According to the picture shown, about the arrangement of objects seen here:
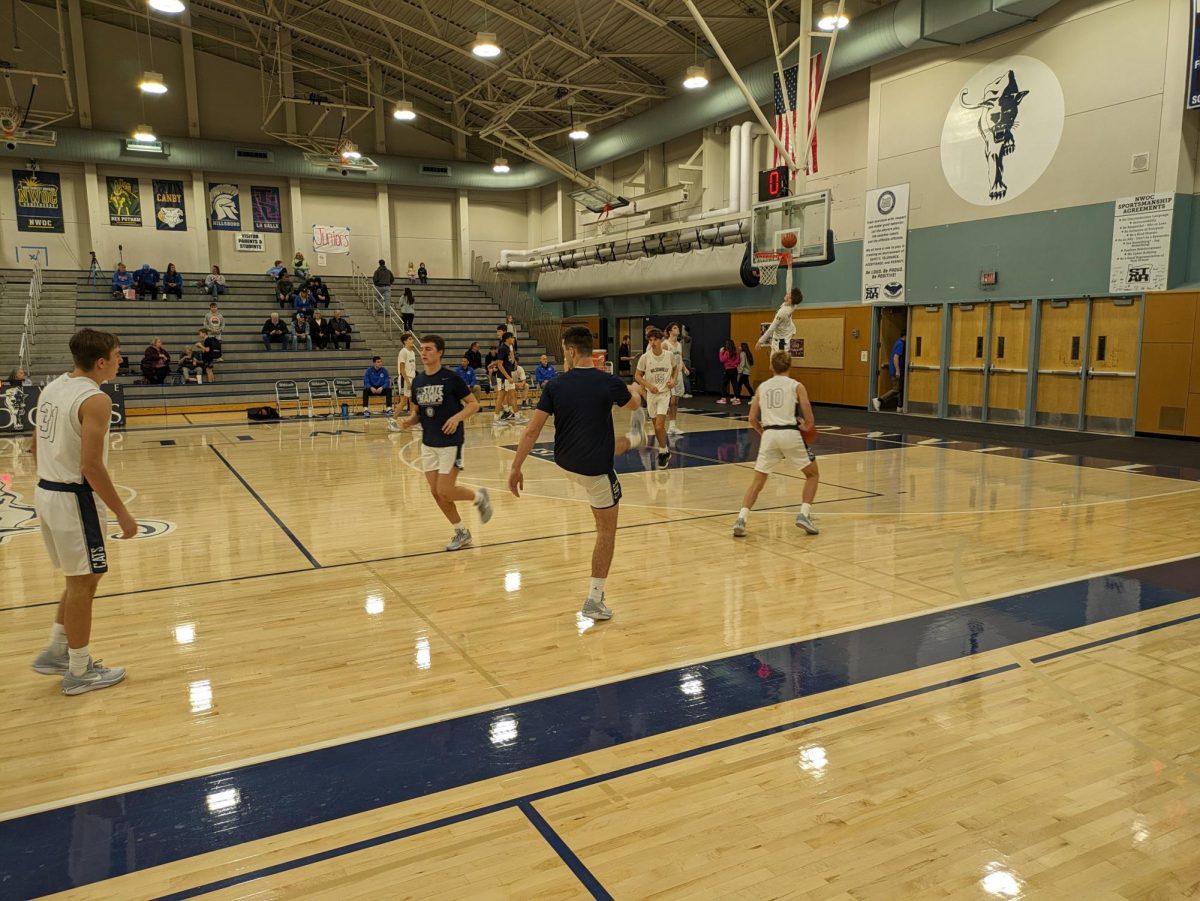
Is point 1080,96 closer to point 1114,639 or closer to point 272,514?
point 1114,639

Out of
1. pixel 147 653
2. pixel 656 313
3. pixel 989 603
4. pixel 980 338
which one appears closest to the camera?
pixel 147 653

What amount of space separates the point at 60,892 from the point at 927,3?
1850 cm

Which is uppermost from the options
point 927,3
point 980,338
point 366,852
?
point 927,3

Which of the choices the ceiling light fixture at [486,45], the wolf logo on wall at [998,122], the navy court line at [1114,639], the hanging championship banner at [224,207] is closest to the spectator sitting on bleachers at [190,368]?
the hanging championship banner at [224,207]

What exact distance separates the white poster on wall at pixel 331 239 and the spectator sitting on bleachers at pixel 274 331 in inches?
307

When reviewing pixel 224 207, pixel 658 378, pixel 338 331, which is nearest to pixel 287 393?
pixel 338 331

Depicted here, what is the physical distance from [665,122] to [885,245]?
8.52 meters

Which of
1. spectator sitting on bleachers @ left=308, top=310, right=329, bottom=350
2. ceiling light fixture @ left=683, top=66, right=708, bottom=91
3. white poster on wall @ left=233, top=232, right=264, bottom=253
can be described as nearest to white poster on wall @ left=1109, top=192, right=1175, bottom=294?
ceiling light fixture @ left=683, top=66, right=708, bottom=91

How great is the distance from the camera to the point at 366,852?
9.66 feet

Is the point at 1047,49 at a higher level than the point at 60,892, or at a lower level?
higher

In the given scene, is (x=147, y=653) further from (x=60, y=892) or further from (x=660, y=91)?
(x=660, y=91)

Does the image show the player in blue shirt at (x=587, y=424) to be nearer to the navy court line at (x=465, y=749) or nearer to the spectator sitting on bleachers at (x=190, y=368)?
the navy court line at (x=465, y=749)

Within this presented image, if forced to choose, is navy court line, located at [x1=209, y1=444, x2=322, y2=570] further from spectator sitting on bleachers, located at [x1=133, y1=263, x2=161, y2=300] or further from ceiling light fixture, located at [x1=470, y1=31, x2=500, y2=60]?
spectator sitting on bleachers, located at [x1=133, y1=263, x2=161, y2=300]

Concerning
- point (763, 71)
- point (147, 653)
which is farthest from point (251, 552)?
point (763, 71)
